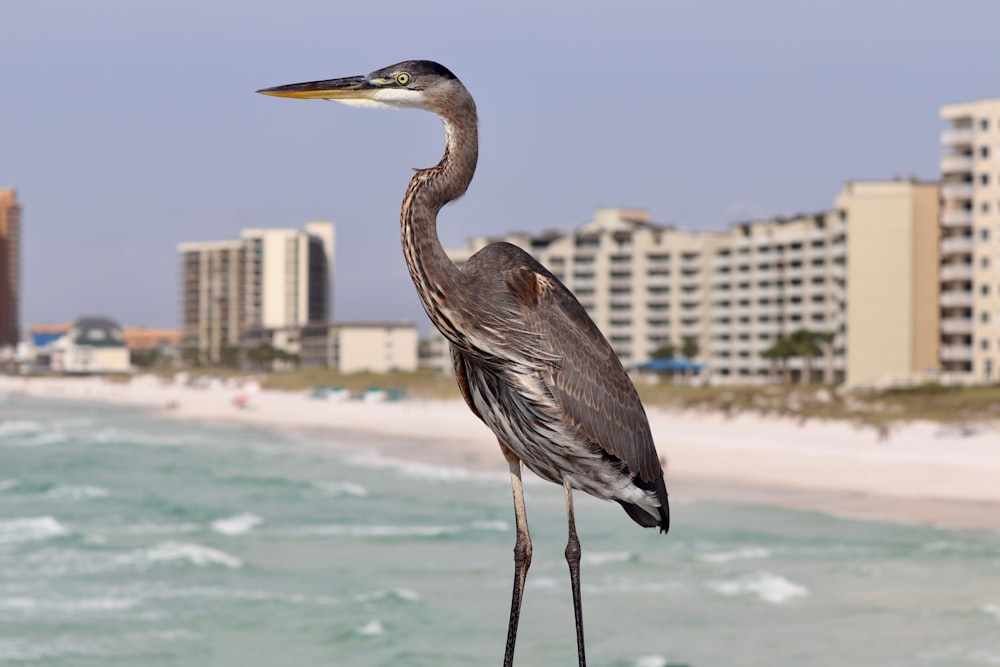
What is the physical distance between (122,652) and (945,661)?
522 inches

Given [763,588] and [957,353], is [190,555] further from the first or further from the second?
[957,353]

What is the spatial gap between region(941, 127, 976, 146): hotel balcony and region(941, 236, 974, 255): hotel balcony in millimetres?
6881

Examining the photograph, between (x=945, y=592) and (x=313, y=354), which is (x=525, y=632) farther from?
(x=313, y=354)

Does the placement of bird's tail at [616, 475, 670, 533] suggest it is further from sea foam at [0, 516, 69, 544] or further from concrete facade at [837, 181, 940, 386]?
concrete facade at [837, 181, 940, 386]

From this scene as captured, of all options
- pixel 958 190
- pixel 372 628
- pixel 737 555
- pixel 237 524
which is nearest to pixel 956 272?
pixel 958 190

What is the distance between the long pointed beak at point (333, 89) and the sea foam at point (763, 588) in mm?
20597

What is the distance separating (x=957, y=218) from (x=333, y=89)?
89751 millimetres

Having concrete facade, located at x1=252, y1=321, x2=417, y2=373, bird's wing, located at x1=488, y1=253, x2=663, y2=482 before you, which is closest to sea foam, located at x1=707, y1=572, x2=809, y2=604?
bird's wing, located at x1=488, y1=253, x2=663, y2=482

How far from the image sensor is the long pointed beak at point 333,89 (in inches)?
185

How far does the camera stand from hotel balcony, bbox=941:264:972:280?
87.6m

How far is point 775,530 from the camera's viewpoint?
32.9 meters

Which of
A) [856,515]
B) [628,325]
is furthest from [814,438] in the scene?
[628,325]

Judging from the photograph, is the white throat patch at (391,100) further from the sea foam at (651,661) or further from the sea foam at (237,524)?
the sea foam at (237,524)

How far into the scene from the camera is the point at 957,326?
87.6m
